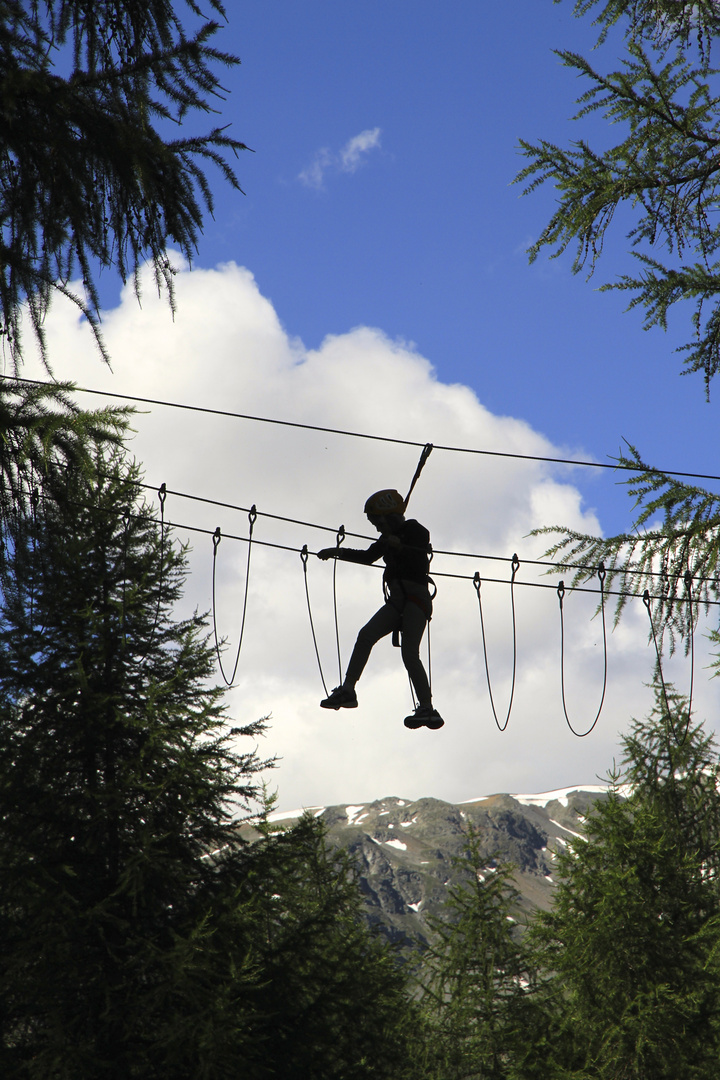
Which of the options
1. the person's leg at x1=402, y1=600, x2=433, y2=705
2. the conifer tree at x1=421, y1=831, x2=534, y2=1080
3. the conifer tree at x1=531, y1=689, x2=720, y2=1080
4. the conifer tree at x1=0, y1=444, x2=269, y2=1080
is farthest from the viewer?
the conifer tree at x1=421, y1=831, x2=534, y2=1080

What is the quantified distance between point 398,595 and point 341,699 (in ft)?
3.69

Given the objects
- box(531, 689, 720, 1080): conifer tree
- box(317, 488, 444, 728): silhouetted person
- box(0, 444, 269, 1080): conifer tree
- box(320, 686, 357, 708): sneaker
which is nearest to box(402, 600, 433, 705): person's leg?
box(317, 488, 444, 728): silhouetted person

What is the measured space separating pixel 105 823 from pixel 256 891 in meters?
2.19

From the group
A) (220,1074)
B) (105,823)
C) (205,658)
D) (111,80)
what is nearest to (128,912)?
(105,823)

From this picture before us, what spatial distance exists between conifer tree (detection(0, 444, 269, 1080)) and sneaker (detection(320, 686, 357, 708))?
3.49 metres

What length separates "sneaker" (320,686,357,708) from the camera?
8.45m

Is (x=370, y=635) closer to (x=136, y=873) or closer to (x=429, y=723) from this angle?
(x=429, y=723)

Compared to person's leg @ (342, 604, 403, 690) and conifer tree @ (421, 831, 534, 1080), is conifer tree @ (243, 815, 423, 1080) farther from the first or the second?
person's leg @ (342, 604, 403, 690)

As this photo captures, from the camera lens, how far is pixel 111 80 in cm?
462

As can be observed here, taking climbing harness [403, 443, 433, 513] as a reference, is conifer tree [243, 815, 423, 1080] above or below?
below

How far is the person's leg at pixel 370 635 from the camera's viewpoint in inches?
342

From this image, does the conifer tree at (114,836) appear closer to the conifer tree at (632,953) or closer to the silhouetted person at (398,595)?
the silhouetted person at (398,595)

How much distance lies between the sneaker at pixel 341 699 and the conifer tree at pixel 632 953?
10559mm

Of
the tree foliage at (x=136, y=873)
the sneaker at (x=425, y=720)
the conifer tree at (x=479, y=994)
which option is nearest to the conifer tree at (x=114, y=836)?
the tree foliage at (x=136, y=873)
